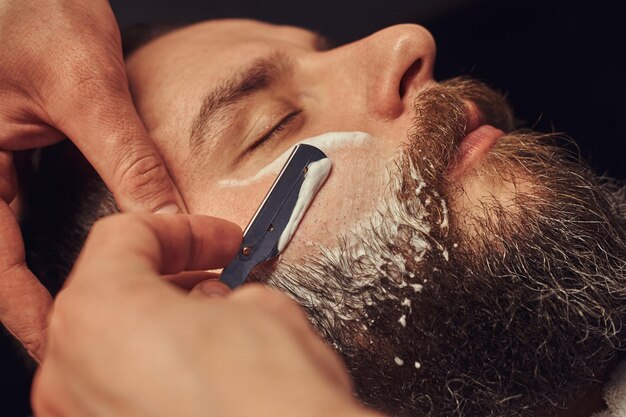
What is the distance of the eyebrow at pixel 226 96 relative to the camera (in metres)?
1.00

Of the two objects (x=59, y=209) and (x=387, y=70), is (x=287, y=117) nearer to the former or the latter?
(x=387, y=70)

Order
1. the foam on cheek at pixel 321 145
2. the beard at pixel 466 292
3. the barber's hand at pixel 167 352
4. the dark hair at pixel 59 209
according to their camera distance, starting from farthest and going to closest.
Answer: the dark hair at pixel 59 209
the foam on cheek at pixel 321 145
the beard at pixel 466 292
the barber's hand at pixel 167 352

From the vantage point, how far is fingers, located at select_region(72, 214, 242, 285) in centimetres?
61

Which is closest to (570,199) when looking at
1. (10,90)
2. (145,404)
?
(145,404)

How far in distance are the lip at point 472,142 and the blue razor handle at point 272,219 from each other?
23 centimetres

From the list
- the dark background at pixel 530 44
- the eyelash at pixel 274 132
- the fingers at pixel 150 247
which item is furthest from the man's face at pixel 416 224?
the dark background at pixel 530 44

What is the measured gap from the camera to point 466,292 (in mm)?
860

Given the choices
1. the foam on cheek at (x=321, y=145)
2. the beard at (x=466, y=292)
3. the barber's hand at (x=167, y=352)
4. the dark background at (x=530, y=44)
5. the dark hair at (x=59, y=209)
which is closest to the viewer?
the barber's hand at (x=167, y=352)

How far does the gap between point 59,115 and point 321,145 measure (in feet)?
1.45

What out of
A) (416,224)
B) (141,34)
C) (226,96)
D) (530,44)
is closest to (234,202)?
(226,96)

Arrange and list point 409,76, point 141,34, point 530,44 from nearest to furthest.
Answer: point 409,76
point 141,34
point 530,44

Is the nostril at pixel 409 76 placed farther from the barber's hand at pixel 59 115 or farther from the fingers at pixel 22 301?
the fingers at pixel 22 301

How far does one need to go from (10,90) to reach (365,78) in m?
0.63

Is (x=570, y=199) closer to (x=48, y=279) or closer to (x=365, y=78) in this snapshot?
(x=365, y=78)
